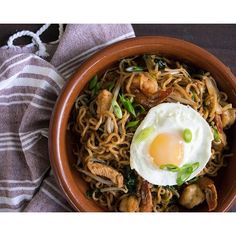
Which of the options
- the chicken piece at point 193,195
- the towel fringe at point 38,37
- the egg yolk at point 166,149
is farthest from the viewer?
the towel fringe at point 38,37

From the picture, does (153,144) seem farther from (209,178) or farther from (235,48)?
(235,48)

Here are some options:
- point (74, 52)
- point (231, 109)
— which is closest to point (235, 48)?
point (231, 109)

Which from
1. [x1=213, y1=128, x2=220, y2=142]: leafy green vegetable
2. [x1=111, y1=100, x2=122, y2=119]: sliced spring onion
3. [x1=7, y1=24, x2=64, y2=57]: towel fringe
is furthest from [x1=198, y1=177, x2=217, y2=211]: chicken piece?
[x1=7, y1=24, x2=64, y2=57]: towel fringe

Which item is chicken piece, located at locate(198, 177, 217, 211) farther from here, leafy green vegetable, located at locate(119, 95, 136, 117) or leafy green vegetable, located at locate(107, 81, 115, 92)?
leafy green vegetable, located at locate(107, 81, 115, 92)

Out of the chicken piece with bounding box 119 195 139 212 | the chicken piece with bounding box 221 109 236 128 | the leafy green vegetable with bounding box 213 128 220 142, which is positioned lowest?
the chicken piece with bounding box 119 195 139 212

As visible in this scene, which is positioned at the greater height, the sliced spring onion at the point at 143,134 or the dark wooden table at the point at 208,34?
the dark wooden table at the point at 208,34

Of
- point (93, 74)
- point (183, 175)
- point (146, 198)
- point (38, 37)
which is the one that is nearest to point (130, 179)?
point (146, 198)

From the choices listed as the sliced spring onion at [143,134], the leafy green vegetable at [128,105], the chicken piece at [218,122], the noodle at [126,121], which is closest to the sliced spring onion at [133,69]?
the noodle at [126,121]

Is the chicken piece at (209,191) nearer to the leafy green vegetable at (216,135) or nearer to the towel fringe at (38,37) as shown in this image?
the leafy green vegetable at (216,135)
